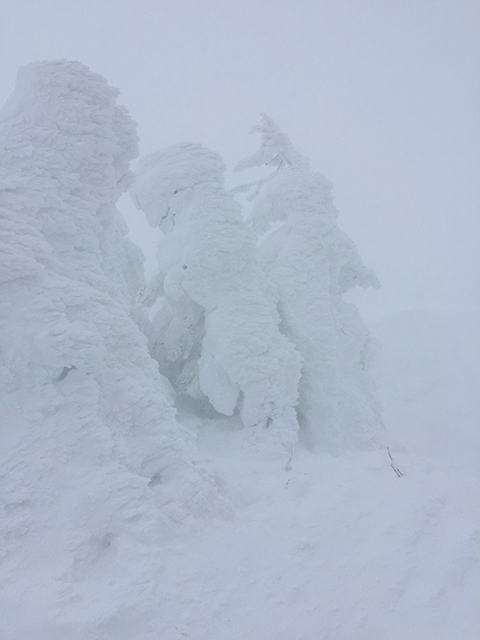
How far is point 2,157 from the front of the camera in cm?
669

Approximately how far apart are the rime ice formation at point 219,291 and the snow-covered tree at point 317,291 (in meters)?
1.26

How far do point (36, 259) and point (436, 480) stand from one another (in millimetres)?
6388

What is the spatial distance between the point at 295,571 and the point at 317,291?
747cm

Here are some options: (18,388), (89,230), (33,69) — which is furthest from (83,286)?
(33,69)

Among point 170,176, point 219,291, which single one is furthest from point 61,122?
point 219,291

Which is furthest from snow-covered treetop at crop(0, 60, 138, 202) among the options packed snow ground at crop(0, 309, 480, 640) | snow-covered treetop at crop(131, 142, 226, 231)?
packed snow ground at crop(0, 309, 480, 640)

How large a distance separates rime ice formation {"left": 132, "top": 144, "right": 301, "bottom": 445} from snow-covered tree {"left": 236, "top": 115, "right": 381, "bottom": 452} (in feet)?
4.14

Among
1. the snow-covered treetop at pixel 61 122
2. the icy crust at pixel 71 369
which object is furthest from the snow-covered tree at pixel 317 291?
the snow-covered treetop at pixel 61 122

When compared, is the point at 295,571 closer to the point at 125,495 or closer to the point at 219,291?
the point at 125,495

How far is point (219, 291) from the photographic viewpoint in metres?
9.17

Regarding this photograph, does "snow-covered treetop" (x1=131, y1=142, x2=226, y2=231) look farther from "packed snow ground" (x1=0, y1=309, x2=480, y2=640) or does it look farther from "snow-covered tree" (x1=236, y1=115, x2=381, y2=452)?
"packed snow ground" (x1=0, y1=309, x2=480, y2=640)

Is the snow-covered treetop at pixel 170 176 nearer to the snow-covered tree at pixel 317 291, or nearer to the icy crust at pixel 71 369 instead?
the icy crust at pixel 71 369

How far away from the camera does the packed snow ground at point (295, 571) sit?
369 centimetres

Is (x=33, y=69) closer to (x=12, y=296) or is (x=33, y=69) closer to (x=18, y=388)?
(x=12, y=296)
